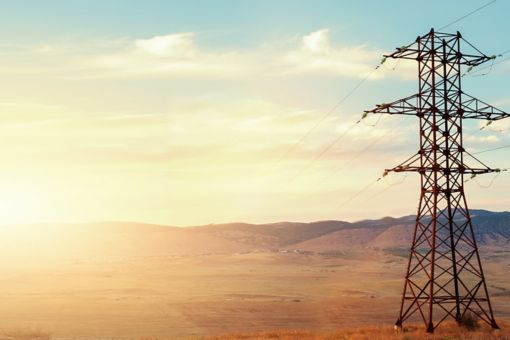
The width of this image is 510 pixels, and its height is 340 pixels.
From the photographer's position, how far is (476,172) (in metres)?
31.9

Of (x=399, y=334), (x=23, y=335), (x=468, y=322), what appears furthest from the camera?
(x=23, y=335)

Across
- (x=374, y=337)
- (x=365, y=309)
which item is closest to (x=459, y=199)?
(x=374, y=337)

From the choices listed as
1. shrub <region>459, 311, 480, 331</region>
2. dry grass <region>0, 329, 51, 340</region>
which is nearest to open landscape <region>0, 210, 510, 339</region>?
dry grass <region>0, 329, 51, 340</region>

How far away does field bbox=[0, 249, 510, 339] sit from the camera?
48.8m

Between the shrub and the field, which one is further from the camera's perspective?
the field

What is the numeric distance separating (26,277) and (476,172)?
99.6 meters

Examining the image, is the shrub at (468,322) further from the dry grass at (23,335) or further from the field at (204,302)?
the dry grass at (23,335)

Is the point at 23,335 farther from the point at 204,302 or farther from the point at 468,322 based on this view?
the point at 204,302

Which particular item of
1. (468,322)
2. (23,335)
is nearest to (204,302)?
(23,335)

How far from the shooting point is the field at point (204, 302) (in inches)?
1922

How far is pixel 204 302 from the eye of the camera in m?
70.8

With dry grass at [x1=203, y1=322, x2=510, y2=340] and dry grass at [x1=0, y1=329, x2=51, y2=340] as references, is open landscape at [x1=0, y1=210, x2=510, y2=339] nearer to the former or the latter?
dry grass at [x1=0, y1=329, x2=51, y2=340]

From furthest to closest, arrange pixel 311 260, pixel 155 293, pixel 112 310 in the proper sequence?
pixel 311 260
pixel 155 293
pixel 112 310

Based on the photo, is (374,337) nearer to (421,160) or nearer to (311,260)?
(421,160)
